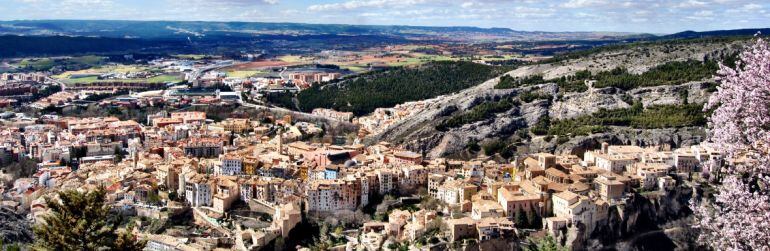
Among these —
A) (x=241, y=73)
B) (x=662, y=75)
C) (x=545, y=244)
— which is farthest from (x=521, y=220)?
(x=241, y=73)

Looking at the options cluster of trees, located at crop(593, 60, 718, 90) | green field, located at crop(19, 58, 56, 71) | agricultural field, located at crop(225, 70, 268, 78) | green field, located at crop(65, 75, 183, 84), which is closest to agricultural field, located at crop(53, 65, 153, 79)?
green field, located at crop(65, 75, 183, 84)

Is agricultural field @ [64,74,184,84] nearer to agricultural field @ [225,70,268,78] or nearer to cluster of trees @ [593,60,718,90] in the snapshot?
agricultural field @ [225,70,268,78]

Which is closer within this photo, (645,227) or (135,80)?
(645,227)

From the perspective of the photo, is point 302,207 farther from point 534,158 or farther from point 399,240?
point 534,158

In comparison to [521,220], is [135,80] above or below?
below

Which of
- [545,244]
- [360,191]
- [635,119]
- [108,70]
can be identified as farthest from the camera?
[108,70]

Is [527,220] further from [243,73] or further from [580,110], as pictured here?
[243,73]

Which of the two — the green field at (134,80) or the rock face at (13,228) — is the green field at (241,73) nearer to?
the green field at (134,80)

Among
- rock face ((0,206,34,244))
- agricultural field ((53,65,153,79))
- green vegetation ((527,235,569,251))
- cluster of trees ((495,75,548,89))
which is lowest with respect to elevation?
agricultural field ((53,65,153,79))
